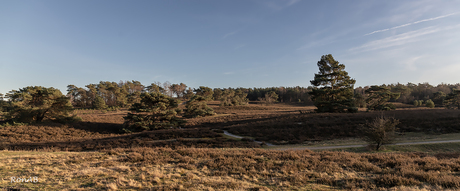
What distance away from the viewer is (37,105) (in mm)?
31359

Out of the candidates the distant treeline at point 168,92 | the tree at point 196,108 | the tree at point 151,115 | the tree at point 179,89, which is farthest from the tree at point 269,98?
the tree at point 151,115

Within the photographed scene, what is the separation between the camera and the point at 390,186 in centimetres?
624

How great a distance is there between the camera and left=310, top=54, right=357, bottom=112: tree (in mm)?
37688

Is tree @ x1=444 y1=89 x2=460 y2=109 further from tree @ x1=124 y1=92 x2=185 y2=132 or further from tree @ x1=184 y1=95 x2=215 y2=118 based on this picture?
tree @ x1=124 y1=92 x2=185 y2=132

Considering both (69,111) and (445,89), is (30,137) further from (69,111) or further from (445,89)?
(445,89)

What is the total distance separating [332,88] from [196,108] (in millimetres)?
35798

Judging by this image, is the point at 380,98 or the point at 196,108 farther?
the point at 196,108

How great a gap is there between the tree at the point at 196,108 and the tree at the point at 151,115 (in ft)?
55.3

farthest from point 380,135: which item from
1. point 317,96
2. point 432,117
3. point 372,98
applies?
point 372,98

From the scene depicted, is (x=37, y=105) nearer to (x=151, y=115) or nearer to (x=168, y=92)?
(x=151, y=115)

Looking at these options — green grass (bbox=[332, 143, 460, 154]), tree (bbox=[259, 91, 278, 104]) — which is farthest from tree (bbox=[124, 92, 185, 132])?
tree (bbox=[259, 91, 278, 104])

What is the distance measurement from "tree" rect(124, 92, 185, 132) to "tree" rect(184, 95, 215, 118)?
1685 cm

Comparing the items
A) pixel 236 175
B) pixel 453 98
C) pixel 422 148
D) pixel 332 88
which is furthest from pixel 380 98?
pixel 236 175

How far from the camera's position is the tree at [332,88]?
37688mm
